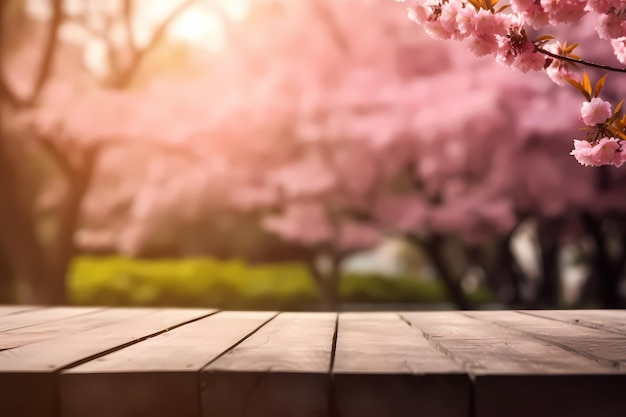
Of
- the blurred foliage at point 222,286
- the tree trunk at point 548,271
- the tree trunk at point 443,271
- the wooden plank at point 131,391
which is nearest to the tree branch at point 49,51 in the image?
the blurred foliage at point 222,286

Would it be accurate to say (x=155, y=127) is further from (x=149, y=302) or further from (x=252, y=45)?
(x=149, y=302)

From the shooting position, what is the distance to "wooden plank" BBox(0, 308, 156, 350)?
1894 mm

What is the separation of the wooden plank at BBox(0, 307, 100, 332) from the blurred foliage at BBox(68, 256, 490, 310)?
320 inches

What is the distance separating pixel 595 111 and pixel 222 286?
961 centimetres

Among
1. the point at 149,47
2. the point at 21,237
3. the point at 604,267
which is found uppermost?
the point at 149,47

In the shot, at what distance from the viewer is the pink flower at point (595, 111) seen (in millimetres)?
2299

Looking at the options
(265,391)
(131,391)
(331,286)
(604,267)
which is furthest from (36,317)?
(331,286)

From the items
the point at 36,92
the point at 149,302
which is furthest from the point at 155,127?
the point at 149,302

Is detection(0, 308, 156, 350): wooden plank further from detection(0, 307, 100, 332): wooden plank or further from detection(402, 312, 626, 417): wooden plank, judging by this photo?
detection(402, 312, 626, 417): wooden plank

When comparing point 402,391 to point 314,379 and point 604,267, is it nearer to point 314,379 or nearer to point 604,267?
point 314,379

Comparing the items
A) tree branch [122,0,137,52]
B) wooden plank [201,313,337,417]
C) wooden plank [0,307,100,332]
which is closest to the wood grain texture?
wooden plank [201,313,337,417]

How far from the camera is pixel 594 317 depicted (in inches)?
100

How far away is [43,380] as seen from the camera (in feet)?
4.58

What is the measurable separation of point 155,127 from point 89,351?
20.8 feet
